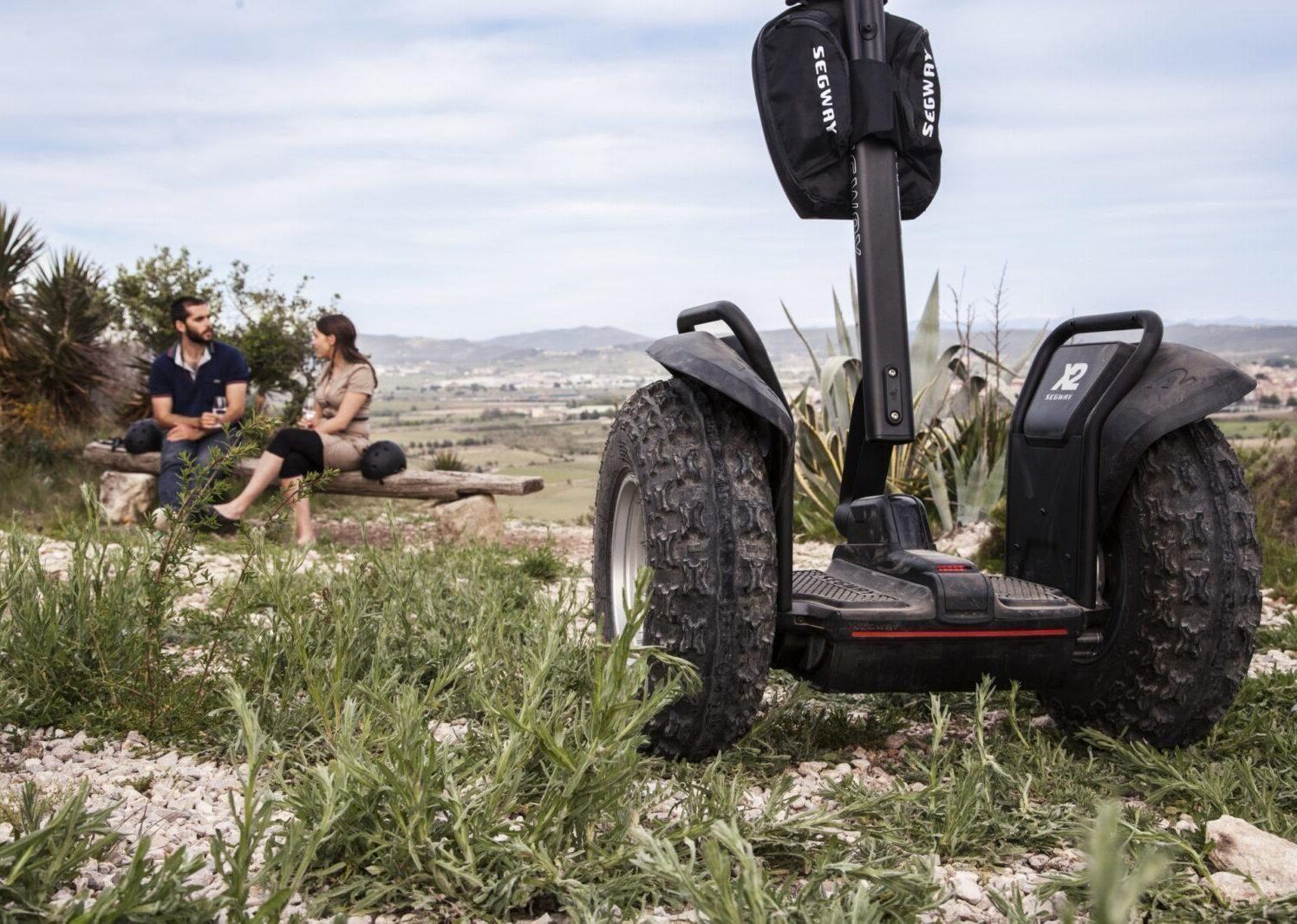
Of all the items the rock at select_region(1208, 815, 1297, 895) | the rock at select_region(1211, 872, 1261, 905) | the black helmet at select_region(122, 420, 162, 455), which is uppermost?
the black helmet at select_region(122, 420, 162, 455)

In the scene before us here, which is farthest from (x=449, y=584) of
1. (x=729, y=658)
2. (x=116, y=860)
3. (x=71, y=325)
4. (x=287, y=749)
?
(x=71, y=325)

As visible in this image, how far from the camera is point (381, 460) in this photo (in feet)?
30.5

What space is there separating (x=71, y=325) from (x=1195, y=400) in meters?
12.0

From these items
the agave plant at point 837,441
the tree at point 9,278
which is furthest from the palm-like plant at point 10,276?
the agave plant at point 837,441

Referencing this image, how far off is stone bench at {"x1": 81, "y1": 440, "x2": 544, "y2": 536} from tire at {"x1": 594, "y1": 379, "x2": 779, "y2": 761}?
6.12 m

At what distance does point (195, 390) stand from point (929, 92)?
7225 millimetres

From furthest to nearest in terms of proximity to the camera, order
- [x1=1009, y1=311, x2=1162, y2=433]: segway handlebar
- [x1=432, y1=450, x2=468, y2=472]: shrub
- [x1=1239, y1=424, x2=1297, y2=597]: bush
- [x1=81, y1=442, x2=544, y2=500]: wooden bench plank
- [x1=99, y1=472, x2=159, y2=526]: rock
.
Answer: [x1=432, y1=450, x2=468, y2=472]: shrub → [x1=99, y1=472, x2=159, y2=526]: rock → [x1=81, y1=442, x2=544, y2=500]: wooden bench plank → [x1=1239, y1=424, x2=1297, y2=597]: bush → [x1=1009, y1=311, x2=1162, y2=433]: segway handlebar

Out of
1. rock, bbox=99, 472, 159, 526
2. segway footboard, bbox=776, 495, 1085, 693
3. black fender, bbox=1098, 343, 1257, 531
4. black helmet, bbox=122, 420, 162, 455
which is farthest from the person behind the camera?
rock, bbox=99, 472, 159, 526

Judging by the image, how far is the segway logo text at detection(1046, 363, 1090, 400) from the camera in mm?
3617

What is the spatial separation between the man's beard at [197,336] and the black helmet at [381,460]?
147 centimetres

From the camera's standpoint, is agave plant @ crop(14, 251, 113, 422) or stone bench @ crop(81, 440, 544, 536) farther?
agave plant @ crop(14, 251, 113, 422)

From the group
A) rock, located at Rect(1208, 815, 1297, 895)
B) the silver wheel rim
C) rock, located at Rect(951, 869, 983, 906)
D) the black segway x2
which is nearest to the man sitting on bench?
the silver wheel rim

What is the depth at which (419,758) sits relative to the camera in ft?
7.73

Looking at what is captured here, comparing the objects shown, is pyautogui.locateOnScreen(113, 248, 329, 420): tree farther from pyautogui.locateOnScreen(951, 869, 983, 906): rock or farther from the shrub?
pyautogui.locateOnScreen(951, 869, 983, 906): rock
